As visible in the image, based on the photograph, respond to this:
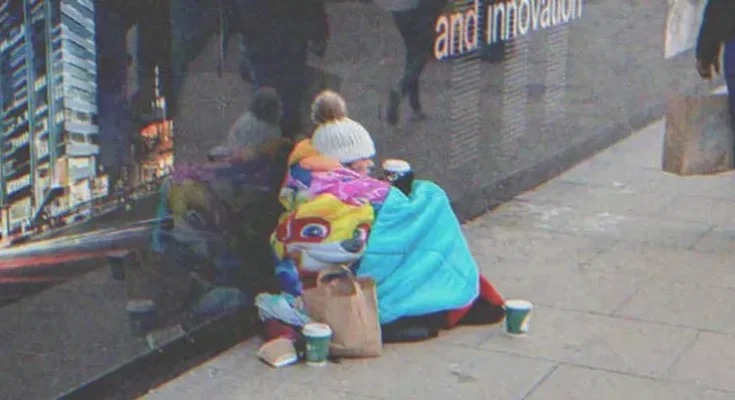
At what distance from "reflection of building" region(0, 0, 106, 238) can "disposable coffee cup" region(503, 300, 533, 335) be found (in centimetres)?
185

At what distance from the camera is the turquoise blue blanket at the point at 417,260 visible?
5801mm

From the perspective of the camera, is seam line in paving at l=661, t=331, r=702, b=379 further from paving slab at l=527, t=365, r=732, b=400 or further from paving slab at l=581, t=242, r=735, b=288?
paving slab at l=581, t=242, r=735, b=288

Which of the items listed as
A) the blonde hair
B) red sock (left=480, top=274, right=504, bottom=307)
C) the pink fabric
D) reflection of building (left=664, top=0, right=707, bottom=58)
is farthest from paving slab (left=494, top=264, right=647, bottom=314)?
reflection of building (left=664, top=0, right=707, bottom=58)

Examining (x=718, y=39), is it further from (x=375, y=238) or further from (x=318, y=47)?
(x=375, y=238)

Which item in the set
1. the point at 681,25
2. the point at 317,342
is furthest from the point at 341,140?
the point at 681,25

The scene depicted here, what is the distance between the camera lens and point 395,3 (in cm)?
720

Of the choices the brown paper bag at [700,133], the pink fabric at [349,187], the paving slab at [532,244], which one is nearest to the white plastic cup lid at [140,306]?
the pink fabric at [349,187]

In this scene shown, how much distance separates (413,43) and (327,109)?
1.47m

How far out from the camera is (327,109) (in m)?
6.01

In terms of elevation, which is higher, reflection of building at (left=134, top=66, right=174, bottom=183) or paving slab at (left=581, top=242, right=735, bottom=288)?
reflection of building at (left=134, top=66, right=174, bottom=183)

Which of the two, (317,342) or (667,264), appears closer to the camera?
(317,342)

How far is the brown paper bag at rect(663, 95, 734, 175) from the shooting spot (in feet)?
24.9

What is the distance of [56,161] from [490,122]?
160 inches

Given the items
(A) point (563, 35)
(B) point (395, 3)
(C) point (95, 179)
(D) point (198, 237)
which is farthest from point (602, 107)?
(C) point (95, 179)
